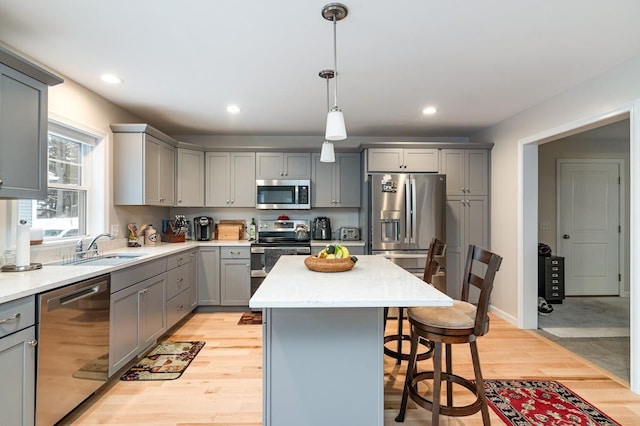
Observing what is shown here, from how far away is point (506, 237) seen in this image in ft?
12.9

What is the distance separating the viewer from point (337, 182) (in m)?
4.56

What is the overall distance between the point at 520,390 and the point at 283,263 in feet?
6.39

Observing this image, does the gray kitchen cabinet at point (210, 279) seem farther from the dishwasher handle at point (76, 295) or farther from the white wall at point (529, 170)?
the white wall at point (529, 170)

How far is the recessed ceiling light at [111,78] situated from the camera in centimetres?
268

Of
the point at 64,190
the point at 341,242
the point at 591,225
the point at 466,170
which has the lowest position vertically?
the point at 341,242

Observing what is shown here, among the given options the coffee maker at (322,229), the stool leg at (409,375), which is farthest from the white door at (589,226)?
the stool leg at (409,375)

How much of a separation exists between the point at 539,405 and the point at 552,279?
309cm

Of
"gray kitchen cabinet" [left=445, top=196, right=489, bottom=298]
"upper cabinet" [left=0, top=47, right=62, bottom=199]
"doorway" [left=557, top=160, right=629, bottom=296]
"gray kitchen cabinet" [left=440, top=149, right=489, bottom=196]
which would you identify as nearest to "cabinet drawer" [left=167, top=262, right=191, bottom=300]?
"upper cabinet" [left=0, top=47, right=62, bottom=199]

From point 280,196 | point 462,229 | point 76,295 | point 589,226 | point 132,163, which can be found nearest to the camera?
point 76,295

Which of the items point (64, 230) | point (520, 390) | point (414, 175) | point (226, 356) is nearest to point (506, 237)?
point (414, 175)

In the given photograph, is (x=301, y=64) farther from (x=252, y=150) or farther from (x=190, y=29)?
(x=252, y=150)

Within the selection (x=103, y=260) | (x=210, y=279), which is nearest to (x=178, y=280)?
(x=210, y=279)

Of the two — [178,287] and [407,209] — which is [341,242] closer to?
[407,209]

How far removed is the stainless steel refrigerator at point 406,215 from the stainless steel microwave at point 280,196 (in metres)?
1.00
